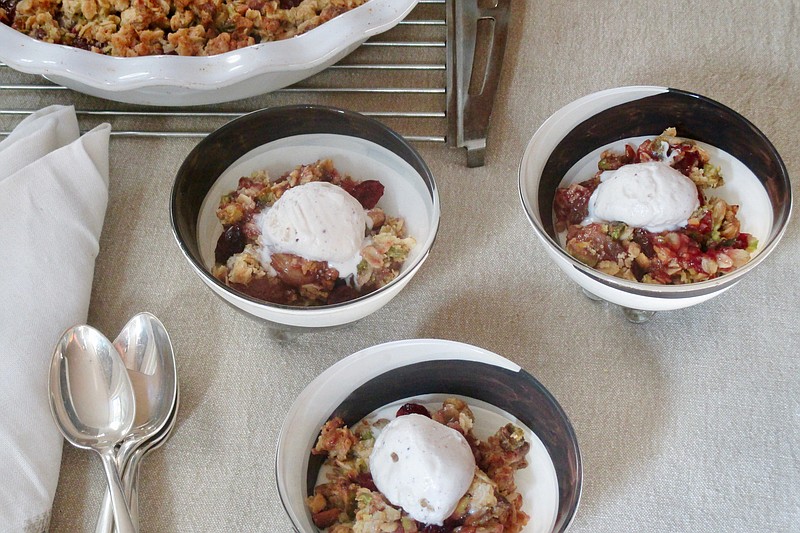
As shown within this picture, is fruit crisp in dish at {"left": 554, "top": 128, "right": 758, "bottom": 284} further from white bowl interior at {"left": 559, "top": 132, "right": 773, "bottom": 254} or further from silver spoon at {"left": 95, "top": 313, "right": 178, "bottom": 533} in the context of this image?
silver spoon at {"left": 95, "top": 313, "right": 178, "bottom": 533}

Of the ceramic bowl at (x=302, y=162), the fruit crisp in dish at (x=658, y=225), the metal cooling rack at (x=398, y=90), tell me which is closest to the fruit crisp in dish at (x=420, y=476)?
the ceramic bowl at (x=302, y=162)

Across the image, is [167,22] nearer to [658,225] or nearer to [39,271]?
[39,271]

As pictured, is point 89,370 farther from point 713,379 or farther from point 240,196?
point 713,379

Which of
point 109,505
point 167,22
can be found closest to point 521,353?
point 109,505

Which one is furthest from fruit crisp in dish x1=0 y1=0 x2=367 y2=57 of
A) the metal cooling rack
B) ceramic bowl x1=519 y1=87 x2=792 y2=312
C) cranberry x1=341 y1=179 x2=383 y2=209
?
ceramic bowl x1=519 y1=87 x2=792 y2=312

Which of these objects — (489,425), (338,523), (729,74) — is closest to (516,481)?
(489,425)

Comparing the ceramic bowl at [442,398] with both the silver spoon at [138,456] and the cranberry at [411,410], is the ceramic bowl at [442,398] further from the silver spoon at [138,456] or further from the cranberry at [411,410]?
the silver spoon at [138,456]
